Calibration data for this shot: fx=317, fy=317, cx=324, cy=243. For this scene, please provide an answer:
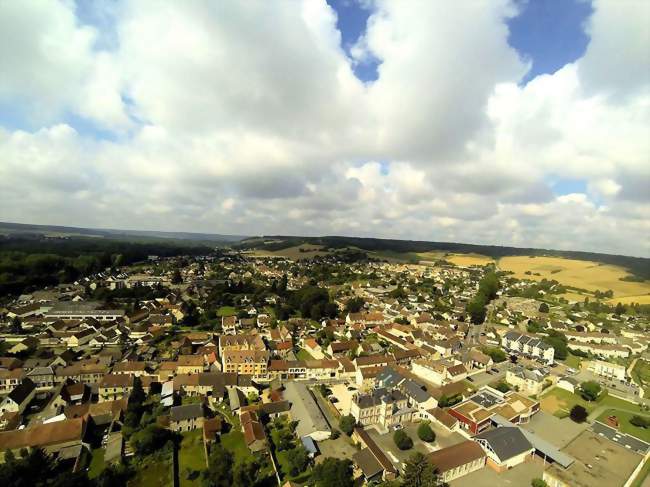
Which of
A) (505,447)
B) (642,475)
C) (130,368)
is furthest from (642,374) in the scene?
(130,368)

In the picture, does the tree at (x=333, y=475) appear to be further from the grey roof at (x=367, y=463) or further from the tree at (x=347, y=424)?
the tree at (x=347, y=424)

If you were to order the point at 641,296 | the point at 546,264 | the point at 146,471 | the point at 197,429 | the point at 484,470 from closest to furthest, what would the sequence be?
1. the point at 146,471
2. the point at 484,470
3. the point at 197,429
4. the point at 641,296
5. the point at 546,264

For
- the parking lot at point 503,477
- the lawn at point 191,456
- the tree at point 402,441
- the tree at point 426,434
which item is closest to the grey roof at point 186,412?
the lawn at point 191,456

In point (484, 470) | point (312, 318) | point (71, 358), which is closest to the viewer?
point (484, 470)

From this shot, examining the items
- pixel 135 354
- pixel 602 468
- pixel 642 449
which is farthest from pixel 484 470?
pixel 135 354

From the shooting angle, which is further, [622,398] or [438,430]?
[622,398]

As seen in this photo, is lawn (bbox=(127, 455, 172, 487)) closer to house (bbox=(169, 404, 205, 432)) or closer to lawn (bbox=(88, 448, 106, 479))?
lawn (bbox=(88, 448, 106, 479))

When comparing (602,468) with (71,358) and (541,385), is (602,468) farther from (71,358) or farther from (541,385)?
(71,358)
